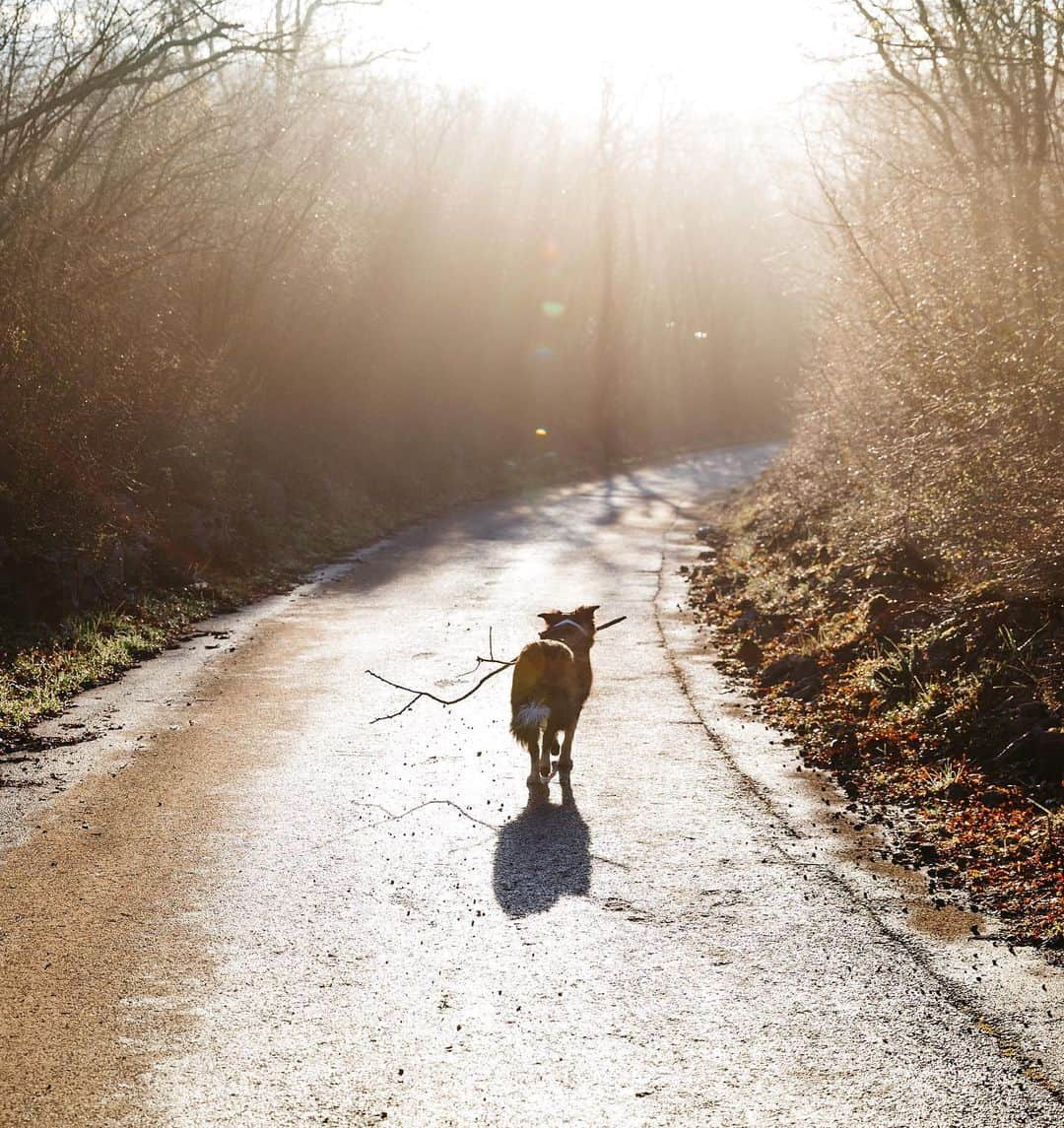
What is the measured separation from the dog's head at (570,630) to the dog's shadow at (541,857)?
1441 millimetres

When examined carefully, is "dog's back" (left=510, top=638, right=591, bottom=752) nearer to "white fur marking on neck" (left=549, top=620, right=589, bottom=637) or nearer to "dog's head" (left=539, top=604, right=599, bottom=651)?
"dog's head" (left=539, top=604, right=599, bottom=651)

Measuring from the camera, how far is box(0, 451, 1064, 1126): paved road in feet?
16.5

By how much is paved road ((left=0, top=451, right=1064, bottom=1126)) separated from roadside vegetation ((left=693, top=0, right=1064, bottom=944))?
Answer: 3.16 feet

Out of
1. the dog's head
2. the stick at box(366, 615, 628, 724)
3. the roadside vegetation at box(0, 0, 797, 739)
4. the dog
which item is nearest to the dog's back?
the dog

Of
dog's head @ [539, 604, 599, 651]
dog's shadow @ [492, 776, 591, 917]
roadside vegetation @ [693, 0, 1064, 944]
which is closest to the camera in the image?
dog's shadow @ [492, 776, 591, 917]

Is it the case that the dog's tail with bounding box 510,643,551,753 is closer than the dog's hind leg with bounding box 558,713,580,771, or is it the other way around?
the dog's tail with bounding box 510,643,551,753

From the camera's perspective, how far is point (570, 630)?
1043cm

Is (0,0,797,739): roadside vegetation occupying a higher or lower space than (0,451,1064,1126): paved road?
higher

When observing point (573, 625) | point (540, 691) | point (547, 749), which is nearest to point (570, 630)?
point (573, 625)

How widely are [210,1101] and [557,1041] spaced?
4.60 feet

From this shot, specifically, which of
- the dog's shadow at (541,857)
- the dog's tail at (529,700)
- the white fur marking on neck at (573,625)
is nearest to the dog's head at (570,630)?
the white fur marking on neck at (573,625)

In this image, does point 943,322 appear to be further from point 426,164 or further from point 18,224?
point 426,164

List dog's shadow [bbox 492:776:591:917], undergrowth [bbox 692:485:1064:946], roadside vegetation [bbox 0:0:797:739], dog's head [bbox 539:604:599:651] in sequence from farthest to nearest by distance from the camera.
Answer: roadside vegetation [bbox 0:0:797:739] < dog's head [bbox 539:604:599:651] < undergrowth [bbox 692:485:1064:946] < dog's shadow [bbox 492:776:591:917]

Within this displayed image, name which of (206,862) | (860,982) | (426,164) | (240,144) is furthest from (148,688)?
(426,164)
